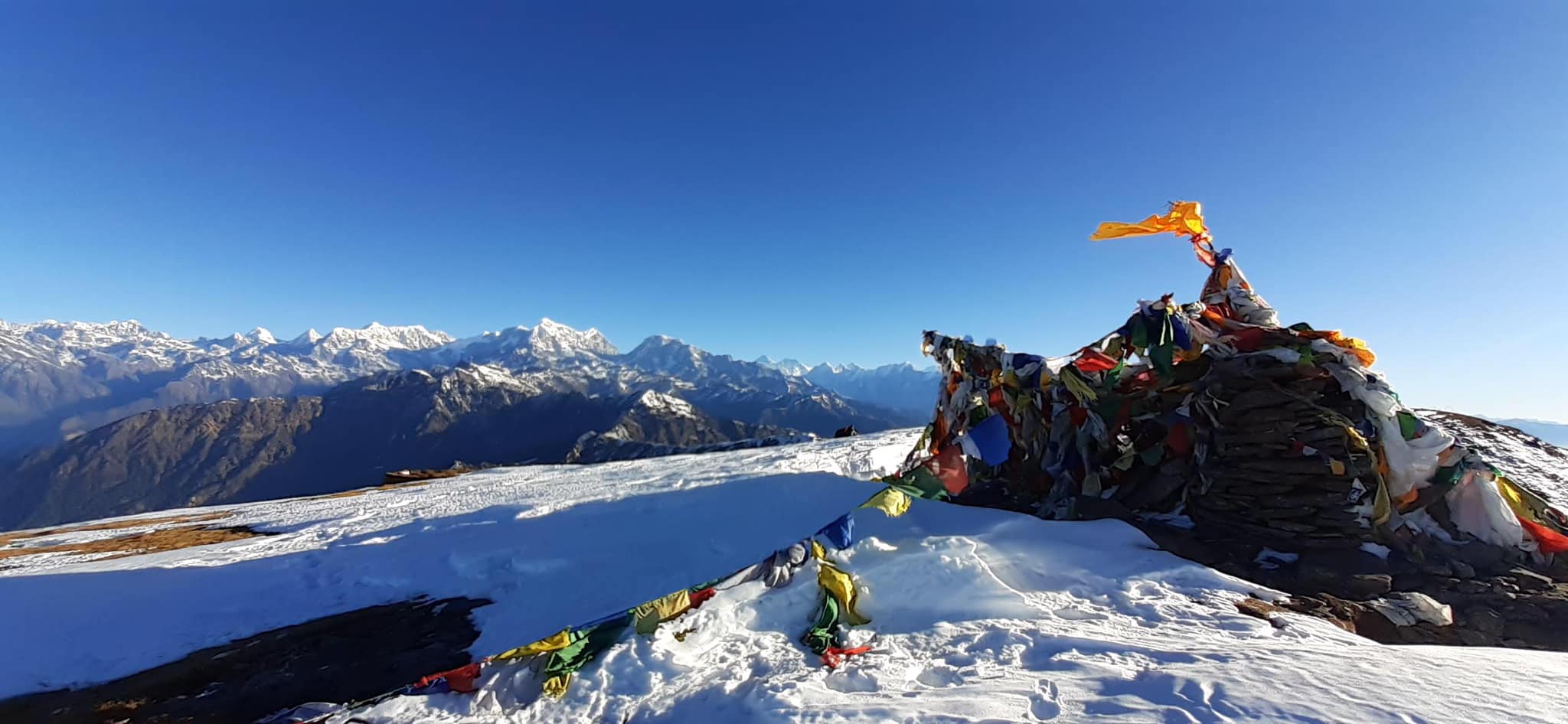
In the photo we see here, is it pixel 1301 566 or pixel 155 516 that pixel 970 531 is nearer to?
pixel 1301 566

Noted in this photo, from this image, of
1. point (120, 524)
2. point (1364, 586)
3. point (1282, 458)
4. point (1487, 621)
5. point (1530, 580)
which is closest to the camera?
point (1487, 621)

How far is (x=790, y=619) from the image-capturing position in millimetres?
7582

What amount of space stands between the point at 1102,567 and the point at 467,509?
1539cm

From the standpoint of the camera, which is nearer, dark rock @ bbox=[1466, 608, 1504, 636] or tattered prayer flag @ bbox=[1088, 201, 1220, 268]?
dark rock @ bbox=[1466, 608, 1504, 636]

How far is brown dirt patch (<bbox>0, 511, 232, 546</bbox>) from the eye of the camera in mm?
21938

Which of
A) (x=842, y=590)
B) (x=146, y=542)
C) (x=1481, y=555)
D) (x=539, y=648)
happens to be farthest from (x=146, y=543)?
(x=1481, y=555)

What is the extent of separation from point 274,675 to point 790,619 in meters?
6.64

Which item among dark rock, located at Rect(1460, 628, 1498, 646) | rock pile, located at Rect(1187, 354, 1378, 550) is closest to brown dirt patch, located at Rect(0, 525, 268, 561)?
rock pile, located at Rect(1187, 354, 1378, 550)

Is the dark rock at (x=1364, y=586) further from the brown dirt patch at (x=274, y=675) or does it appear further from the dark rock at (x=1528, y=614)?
the brown dirt patch at (x=274, y=675)

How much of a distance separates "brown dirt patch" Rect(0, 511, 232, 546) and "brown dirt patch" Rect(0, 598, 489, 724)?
18.2 m

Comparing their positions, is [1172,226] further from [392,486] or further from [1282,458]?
[392,486]

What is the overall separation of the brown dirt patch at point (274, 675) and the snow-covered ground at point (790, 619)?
1.78 ft

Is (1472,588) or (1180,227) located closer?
(1472,588)

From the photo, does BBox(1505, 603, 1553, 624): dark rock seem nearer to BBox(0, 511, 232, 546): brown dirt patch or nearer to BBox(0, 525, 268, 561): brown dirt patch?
BBox(0, 525, 268, 561): brown dirt patch
